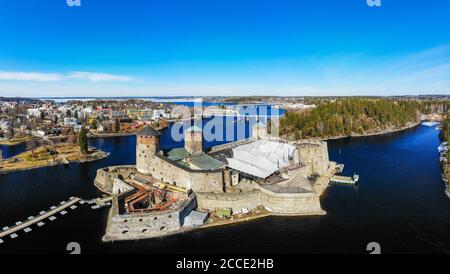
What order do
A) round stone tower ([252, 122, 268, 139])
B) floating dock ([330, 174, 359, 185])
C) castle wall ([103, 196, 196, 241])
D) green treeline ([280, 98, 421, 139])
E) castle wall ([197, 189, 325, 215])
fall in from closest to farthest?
castle wall ([103, 196, 196, 241]) < castle wall ([197, 189, 325, 215]) < floating dock ([330, 174, 359, 185]) < round stone tower ([252, 122, 268, 139]) < green treeline ([280, 98, 421, 139])

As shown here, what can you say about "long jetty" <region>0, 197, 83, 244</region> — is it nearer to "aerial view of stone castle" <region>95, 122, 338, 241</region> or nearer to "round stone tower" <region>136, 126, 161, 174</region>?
"aerial view of stone castle" <region>95, 122, 338, 241</region>

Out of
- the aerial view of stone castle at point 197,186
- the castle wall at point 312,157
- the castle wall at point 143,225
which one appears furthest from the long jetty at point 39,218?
the castle wall at point 312,157

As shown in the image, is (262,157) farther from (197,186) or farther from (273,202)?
(197,186)

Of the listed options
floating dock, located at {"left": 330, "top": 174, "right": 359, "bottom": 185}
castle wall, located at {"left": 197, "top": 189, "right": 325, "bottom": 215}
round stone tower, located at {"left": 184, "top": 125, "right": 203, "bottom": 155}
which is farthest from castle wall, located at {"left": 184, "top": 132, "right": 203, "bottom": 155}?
floating dock, located at {"left": 330, "top": 174, "right": 359, "bottom": 185}

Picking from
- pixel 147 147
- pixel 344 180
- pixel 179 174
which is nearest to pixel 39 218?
pixel 147 147
